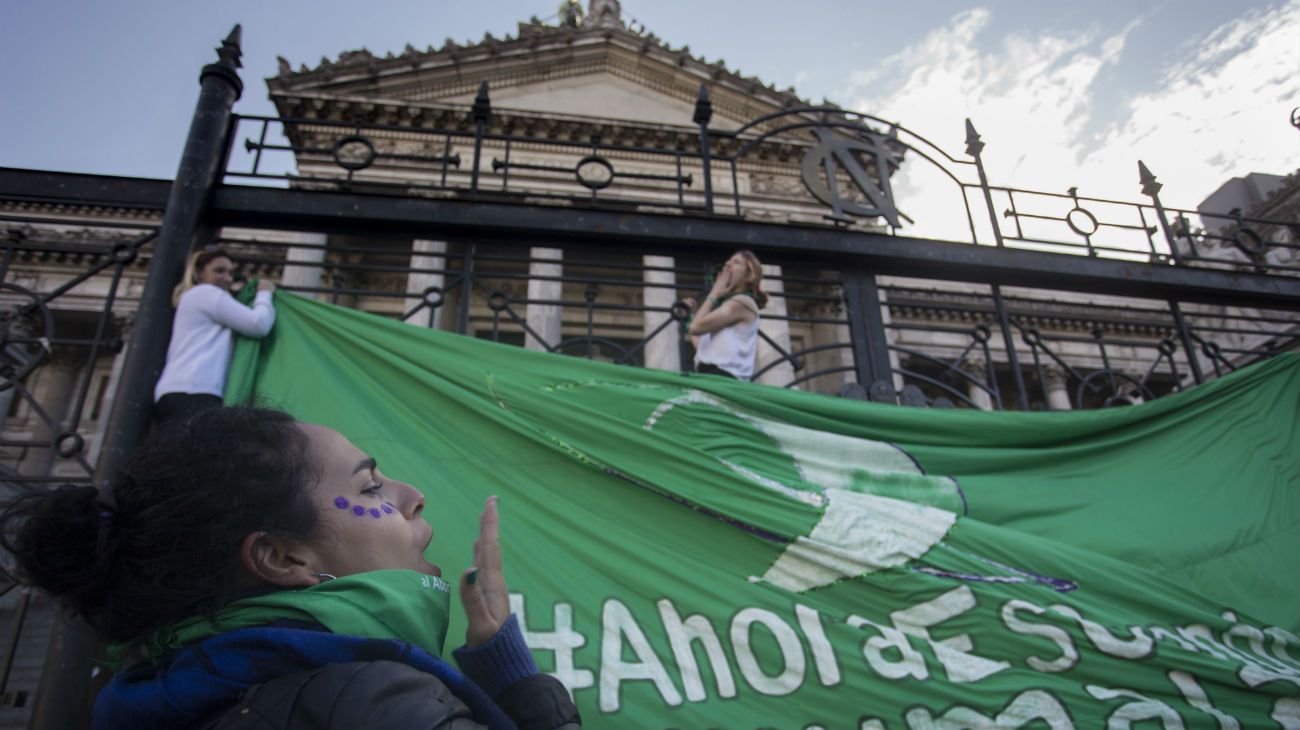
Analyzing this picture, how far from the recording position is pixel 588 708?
241cm

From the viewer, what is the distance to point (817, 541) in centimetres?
286

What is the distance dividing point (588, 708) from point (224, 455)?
1634 mm

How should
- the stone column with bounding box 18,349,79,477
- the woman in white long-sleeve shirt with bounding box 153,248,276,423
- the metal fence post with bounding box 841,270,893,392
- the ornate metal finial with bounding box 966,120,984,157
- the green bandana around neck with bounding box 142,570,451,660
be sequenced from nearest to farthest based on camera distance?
the green bandana around neck with bounding box 142,570,451,660 → the woman in white long-sleeve shirt with bounding box 153,248,276,423 → the metal fence post with bounding box 841,270,893,392 → the ornate metal finial with bounding box 966,120,984,157 → the stone column with bounding box 18,349,79,477

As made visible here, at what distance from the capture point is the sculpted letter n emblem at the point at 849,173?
4.64m

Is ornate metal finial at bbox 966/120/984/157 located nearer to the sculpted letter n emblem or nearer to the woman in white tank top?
the sculpted letter n emblem

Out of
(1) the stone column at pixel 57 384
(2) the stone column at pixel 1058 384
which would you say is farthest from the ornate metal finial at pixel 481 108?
(2) the stone column at pixel 1058 384

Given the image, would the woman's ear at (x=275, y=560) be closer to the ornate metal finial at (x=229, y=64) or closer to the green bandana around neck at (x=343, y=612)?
the green bandana around neck at (x=343, y=612)

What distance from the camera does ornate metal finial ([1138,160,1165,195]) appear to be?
5.38m

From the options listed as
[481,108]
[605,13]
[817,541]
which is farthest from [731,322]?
[605,13]

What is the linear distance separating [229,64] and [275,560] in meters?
3.94

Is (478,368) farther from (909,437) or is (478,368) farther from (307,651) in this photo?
(307,651)

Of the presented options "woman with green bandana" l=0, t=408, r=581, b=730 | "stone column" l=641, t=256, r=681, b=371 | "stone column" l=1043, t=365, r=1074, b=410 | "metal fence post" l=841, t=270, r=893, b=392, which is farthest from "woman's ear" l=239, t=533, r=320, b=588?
"stone column" l=1043, t=365, r=1074, b=410

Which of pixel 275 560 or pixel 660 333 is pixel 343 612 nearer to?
pixel 275 560

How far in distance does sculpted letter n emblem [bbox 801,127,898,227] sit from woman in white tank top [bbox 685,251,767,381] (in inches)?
36.6
